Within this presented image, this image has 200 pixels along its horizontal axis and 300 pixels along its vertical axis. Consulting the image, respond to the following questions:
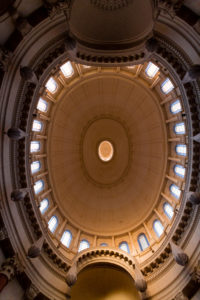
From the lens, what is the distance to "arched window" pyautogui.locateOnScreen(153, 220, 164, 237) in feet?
69.2

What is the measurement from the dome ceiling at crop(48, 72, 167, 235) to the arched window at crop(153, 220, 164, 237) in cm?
206

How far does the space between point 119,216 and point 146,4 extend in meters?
22.2

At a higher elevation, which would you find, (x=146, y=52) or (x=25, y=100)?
(x=146, y=52)

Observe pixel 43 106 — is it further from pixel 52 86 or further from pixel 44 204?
pixel 44 204

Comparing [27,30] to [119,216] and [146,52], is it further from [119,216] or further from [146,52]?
[119,216]

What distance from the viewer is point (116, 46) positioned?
47.8 ft

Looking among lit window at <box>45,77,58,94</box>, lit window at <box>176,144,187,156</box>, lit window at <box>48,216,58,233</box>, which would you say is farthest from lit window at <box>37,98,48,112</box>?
lit window at <box>176,144,187,156</box>

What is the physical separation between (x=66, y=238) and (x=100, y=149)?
12.2 metres

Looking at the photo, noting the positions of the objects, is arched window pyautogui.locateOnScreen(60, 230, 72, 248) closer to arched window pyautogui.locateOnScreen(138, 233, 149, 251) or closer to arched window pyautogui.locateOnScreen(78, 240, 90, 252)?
arched window pyautogui.locateOnScreen(78, 240, 90, 252)

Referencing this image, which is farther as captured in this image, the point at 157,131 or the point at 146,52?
the point at 157,131

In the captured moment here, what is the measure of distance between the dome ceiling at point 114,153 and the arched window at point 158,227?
2.06 metres

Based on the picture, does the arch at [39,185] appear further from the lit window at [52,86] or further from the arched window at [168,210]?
the arched window at [168,210]

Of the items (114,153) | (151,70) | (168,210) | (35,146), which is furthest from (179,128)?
(35,146)

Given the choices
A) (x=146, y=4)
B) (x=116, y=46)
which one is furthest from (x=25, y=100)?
(x=146, y=4)
